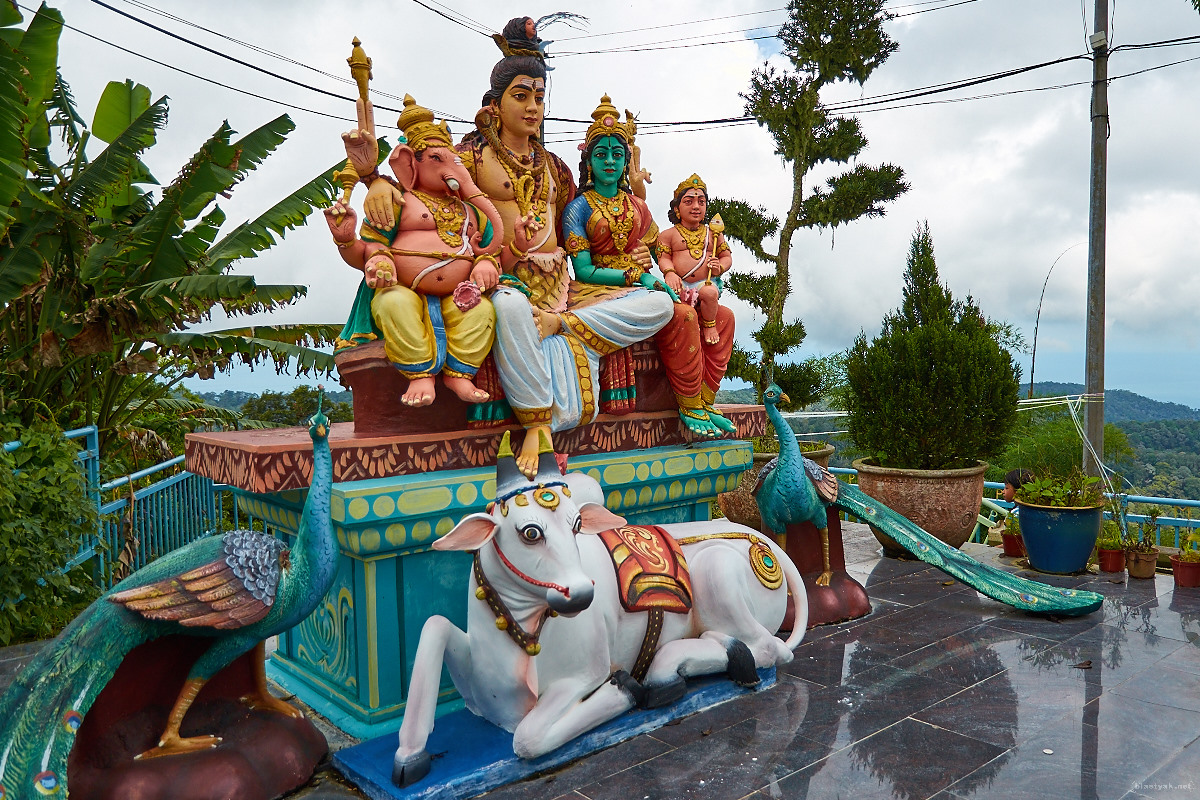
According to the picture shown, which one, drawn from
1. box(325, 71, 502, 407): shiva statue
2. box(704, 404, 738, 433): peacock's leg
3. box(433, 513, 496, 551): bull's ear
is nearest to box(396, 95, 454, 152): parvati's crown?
box(325, 71, 502, 407): shiva statue

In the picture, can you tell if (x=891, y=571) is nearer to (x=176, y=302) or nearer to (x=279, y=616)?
(x=279, y=616)

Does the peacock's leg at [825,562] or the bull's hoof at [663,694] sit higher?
the peacock's leg at [825,562]

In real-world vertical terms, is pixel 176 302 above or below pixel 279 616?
above

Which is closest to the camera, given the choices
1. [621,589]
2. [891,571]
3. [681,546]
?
[621,589]

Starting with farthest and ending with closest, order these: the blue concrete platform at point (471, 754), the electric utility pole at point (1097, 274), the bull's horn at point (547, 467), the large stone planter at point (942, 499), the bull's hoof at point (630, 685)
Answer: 1. the electric utility pole at point (1097, 274)
2. the large stone planter at point (942, 499)
3. the bull's hoof at point (630, 685)
4. the bull's horn at point (547, 467)
5. the blue concrete platform at point (471, 754)

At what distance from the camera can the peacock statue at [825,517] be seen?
495cm

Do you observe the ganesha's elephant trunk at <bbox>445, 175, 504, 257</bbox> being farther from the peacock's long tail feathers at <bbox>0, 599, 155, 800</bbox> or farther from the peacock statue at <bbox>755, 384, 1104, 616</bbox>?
the peacock's long tail feathers at <bbox>0, 599, 155, 800</bbox>

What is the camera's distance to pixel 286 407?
13219mm

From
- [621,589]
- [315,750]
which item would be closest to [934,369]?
[621,589]

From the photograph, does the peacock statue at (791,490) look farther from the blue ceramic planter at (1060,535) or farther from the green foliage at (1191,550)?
the green foliage at (1191,550)

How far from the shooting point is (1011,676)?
4148 mm

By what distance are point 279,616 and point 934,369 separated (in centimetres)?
609

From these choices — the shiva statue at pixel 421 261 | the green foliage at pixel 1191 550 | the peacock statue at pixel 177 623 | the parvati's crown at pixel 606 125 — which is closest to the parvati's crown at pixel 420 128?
the shiva statue at pixel 421 261

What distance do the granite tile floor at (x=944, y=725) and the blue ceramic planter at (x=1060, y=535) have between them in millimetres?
1030
